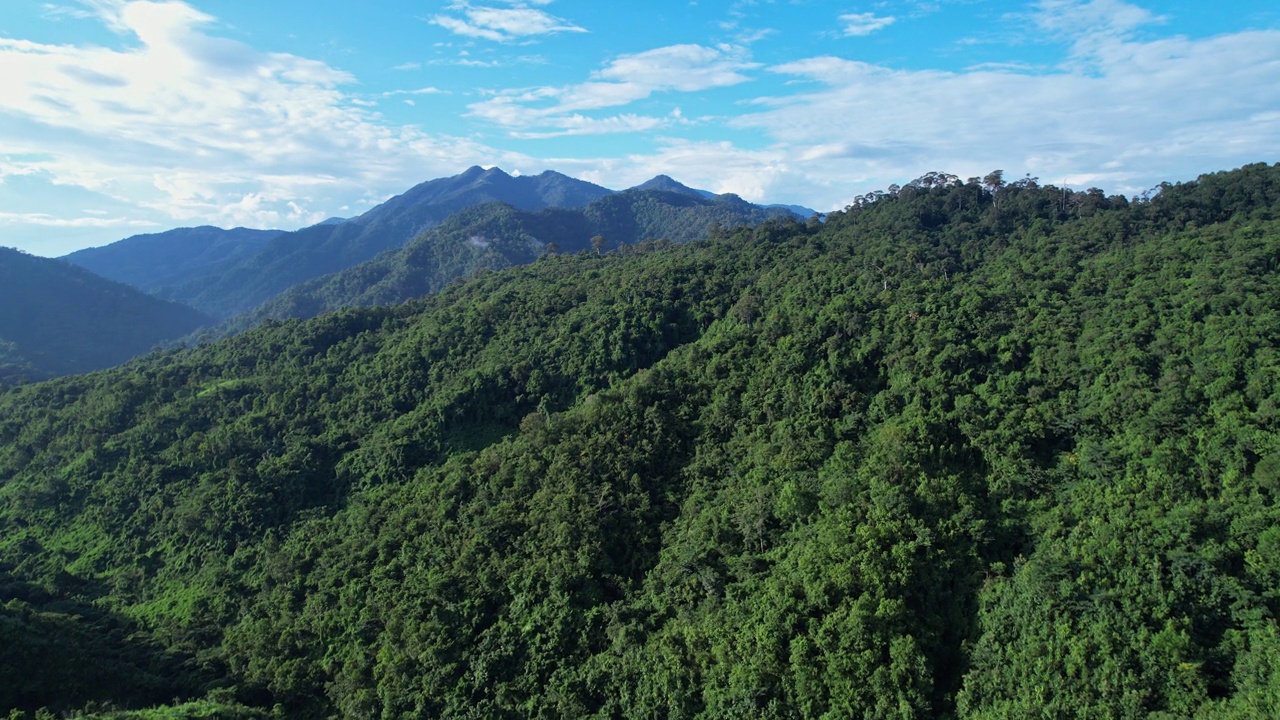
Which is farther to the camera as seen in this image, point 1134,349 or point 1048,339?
point 1048,339

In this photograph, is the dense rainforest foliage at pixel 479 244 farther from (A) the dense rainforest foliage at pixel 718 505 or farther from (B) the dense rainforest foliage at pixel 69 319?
(A) the dense rainforest foliage at pixel 718 505

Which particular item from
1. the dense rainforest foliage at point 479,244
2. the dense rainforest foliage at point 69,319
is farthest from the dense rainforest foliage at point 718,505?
the dense rainforest foliage at point 479,244

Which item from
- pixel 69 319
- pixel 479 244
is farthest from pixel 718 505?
pixel 69 319

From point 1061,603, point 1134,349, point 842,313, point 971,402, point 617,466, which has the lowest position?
point 1061,603

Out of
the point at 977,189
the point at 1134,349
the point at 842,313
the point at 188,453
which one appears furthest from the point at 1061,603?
the point at 977,189

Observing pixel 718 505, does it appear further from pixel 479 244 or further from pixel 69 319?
pixel 69 319

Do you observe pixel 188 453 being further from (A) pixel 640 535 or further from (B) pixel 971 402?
(B) pixel 971 402
